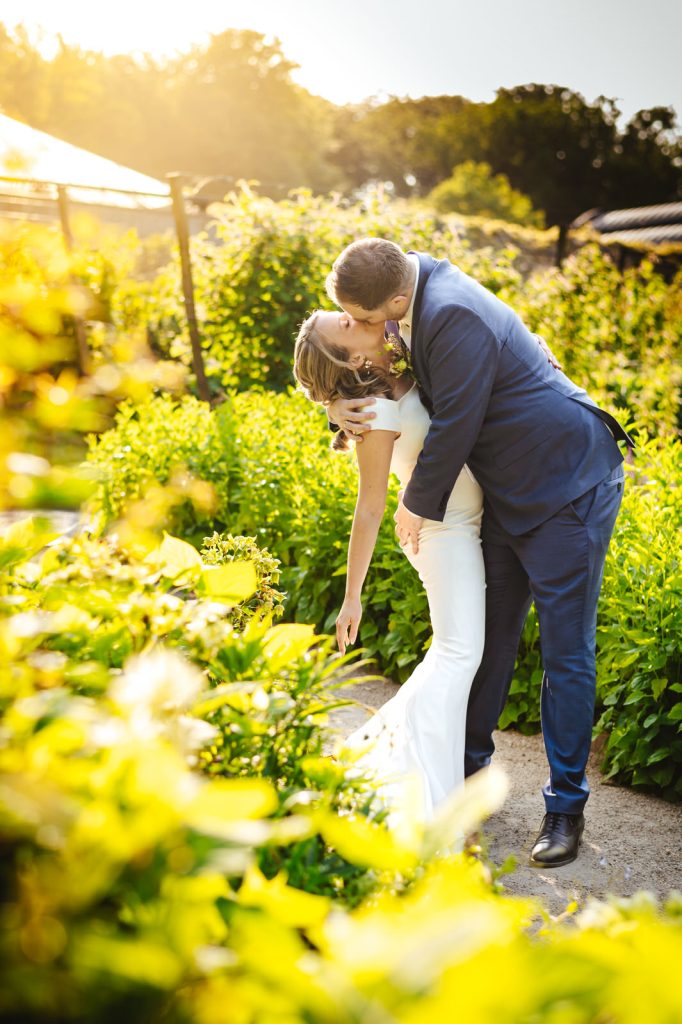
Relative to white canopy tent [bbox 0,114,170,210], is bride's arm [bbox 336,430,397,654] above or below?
below

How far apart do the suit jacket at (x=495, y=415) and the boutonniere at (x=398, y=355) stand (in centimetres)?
6

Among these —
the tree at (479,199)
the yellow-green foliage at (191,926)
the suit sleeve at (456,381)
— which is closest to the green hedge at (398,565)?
the suit sleeve at (456,381)

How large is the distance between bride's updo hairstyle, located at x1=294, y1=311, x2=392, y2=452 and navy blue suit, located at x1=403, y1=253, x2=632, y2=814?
0.14m

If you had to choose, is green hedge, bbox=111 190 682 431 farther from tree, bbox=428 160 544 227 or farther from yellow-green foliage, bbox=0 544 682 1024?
tree, bbox=428 160 544 227

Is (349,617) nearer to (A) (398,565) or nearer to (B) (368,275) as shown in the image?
(B) (368,275)

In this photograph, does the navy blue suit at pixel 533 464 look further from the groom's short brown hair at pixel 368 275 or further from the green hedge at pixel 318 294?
the green hedge at pixel 318 294

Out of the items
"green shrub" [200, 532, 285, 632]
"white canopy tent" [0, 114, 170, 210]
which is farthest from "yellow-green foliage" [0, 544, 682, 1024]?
"white canopy tent" [0, 114, 170, 210]

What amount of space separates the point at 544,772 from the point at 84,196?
10331 millimetres

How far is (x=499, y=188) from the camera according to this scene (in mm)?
43156

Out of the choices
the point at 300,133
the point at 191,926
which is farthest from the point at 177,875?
the point at 300,133

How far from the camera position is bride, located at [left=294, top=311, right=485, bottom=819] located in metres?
2.75

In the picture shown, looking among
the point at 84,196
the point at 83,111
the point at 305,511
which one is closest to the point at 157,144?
the point at 83,111

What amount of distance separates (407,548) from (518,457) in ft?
1.71

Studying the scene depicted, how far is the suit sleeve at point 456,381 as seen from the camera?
2.65 meters
